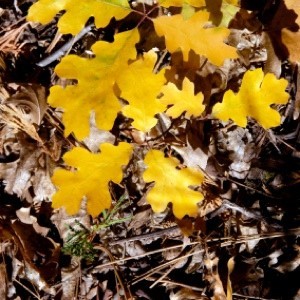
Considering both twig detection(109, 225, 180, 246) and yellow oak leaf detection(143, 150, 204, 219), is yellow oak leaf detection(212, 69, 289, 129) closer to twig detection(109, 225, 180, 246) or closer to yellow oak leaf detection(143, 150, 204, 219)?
yellow oak leaf detection(143, 150, 204, 219)

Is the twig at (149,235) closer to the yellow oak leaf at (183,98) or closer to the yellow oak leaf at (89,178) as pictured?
the yellow oak leaf at (89,178)

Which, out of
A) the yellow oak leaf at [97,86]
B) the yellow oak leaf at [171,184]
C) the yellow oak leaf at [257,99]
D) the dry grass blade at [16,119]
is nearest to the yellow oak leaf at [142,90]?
the yellow oak leaf at [97,86]

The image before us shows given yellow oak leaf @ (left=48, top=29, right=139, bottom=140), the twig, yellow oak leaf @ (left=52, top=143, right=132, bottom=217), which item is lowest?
the twig

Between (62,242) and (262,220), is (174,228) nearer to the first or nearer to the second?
(262,220)

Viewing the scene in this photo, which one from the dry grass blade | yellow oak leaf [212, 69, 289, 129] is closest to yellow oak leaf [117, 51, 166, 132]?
yellow oak leaf [212, 69, 289, 129]

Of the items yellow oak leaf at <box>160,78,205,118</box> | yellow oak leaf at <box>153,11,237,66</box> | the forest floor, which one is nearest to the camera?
yellow oak leaf at <box>153,11,237,66</box>

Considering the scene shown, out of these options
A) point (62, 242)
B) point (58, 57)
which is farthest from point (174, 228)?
point (58, 57)
